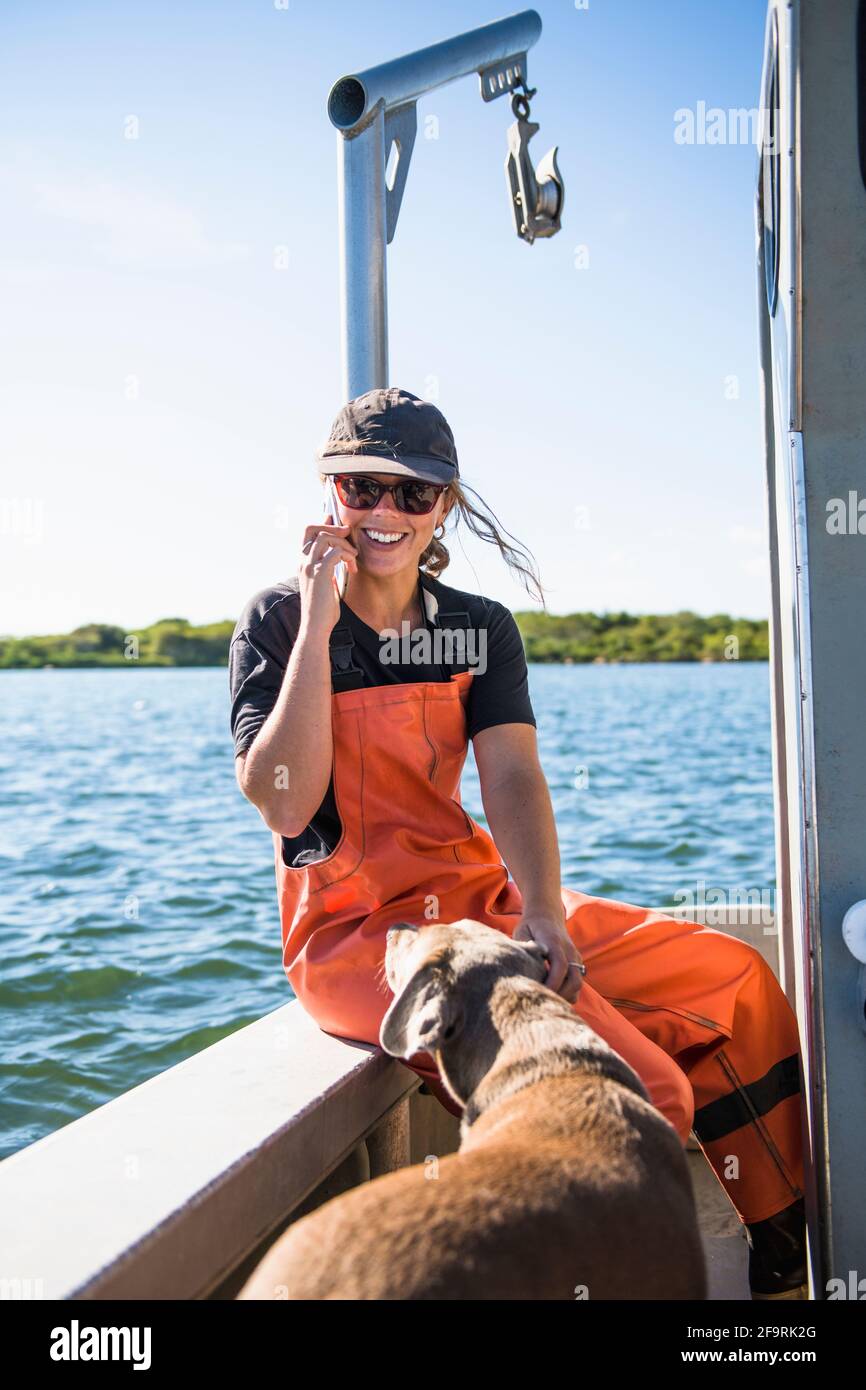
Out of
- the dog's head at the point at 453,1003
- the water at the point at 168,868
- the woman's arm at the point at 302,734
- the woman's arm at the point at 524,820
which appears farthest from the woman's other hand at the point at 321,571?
the water at the point at 168,868

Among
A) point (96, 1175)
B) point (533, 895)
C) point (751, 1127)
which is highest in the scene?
point (533, 895)

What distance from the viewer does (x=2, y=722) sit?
39156 millimetres

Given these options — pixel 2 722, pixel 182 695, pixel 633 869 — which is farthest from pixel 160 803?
pixel 182 695

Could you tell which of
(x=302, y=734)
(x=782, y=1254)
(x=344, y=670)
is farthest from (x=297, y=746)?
(x=782, y=1254)

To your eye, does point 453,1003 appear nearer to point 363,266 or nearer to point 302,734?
point 302,734

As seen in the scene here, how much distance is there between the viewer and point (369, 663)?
11.1 ft

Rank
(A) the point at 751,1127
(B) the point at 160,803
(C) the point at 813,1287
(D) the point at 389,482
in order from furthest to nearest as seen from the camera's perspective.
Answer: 1. (B) the point at 160,803
2. (D) the point at 389,482
3. (A) the point at 751,1127
4. (C) the point at 813,1287

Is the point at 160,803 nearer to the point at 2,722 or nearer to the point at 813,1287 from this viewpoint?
the point at 813,1287

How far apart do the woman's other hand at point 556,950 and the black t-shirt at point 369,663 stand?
615mm

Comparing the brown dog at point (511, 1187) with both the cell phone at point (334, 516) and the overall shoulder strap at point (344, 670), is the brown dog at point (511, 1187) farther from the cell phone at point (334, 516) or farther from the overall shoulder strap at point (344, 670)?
the cell phone at point (334, 516)

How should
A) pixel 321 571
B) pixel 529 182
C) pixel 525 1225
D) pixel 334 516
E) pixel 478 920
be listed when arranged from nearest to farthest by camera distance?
1. pixel 525 1225
2. pixel 321 571
3. pixel 478 920
4. pixel 334 516
5. pixel 529 182

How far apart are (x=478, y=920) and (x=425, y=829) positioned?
30cm

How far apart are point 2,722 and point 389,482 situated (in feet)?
127
